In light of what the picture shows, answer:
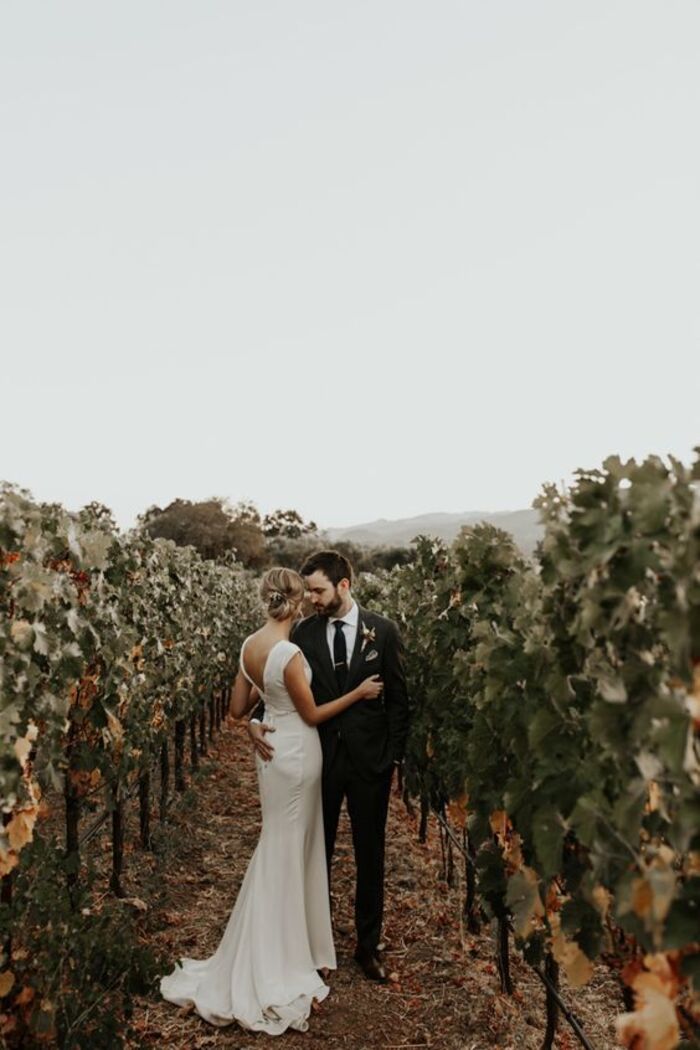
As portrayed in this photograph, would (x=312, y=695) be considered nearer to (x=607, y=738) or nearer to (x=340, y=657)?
(x=340, y=657)

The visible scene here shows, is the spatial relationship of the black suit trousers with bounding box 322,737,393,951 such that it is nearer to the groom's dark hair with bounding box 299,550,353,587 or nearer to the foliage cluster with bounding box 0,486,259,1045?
the groom's dark hair with bounding box 299,550,353,587

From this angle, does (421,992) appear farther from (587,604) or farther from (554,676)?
Answer: (587,604)

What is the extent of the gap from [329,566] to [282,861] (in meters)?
1.49

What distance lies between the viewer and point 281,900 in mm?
4590

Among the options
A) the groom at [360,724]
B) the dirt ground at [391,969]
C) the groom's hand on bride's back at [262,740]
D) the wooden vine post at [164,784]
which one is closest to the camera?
the dirt ground at [391,969]

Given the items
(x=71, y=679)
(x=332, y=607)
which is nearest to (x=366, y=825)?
(x=332, y=607)

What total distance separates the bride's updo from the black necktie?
1.21 ft

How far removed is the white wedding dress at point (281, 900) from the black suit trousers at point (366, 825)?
0.11 metres

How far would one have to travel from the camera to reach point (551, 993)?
357 centimetres

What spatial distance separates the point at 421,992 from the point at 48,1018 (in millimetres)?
2322

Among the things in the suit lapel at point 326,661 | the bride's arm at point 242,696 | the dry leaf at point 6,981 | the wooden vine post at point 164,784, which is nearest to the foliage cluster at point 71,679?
the dry leaf at point 6,981

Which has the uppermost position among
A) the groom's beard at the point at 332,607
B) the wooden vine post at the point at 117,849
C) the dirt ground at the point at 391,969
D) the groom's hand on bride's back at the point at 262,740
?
the groom's beard at the point at 332,607

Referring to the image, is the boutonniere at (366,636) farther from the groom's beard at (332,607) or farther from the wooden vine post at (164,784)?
the wooden vine post at (164,784)

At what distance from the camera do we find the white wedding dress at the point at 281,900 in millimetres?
4465
